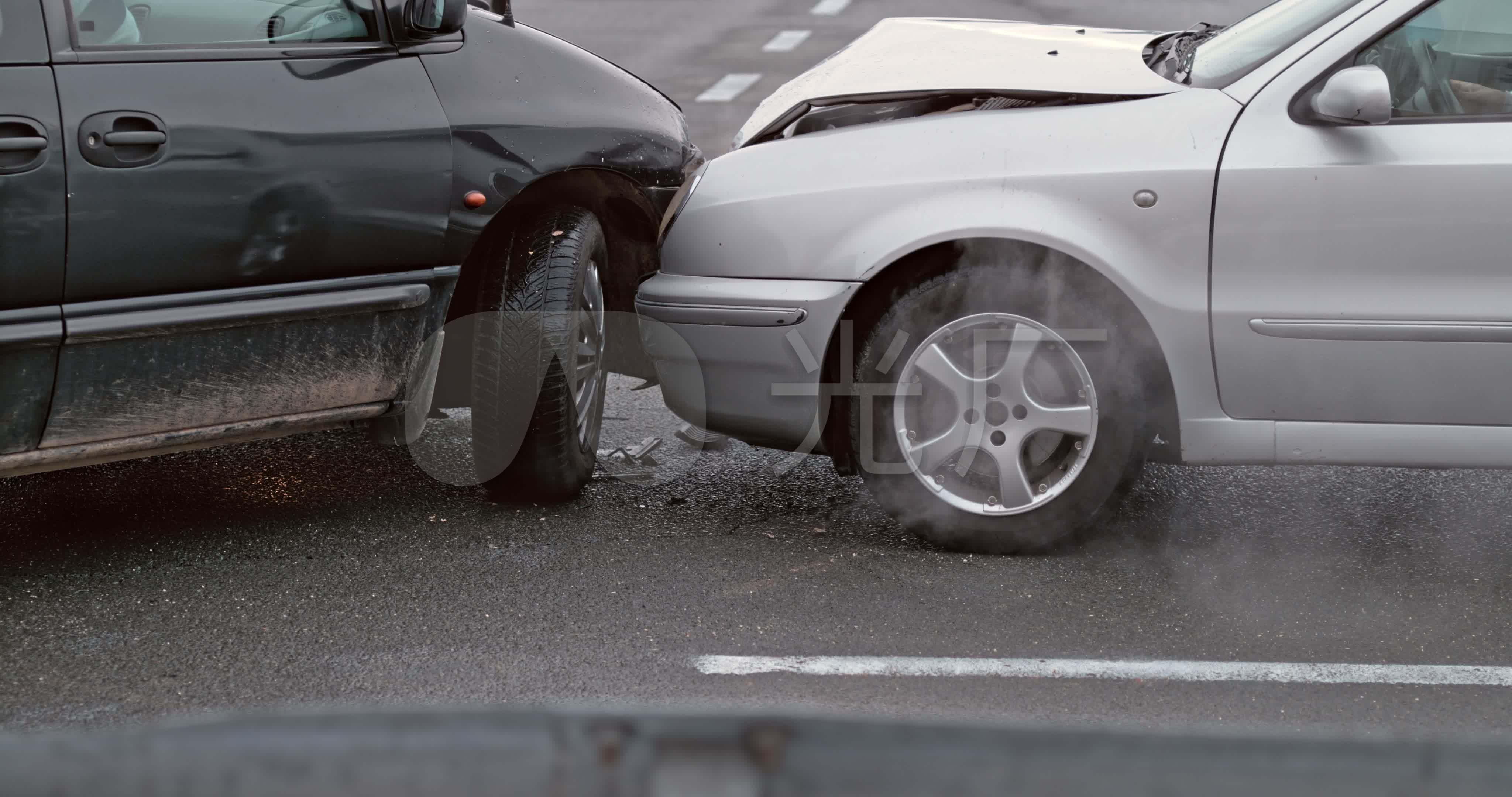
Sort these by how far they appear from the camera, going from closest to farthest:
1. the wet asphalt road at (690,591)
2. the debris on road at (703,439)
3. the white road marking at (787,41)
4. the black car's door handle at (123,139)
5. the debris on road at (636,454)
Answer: the wet asphalt road at (690,591), the black car's door handle at (123,139), the debris on road at (636,454), the debris on road at (703,439), the white road marking at (787,41)

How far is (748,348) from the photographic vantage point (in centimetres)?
362

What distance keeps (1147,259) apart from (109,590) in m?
2.62

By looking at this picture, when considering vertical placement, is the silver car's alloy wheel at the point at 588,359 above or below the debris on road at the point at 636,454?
above

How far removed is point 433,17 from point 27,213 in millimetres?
1089

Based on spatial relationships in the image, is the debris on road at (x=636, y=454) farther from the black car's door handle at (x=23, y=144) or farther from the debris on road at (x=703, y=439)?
the black car's door handle at (x=23, y=144)

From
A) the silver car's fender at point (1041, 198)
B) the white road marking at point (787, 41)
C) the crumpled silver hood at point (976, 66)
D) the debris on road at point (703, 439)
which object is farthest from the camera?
the white road marking at point (787, 41)

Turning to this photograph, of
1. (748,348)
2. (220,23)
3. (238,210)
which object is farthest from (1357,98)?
(220,23)

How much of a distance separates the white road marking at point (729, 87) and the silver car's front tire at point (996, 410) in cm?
718

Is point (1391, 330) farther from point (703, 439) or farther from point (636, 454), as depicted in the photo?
point (636, 454)

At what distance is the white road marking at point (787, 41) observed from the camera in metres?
12.8

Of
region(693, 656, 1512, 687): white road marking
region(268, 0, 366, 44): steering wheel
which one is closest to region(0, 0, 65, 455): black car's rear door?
region(268, 0, 366, 44): steering wheel

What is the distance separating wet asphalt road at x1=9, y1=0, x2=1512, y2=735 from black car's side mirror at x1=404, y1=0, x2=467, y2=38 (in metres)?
1.30

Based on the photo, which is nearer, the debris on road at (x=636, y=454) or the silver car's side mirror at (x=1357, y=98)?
the silver car's side mirror at (x=1357, y=98)

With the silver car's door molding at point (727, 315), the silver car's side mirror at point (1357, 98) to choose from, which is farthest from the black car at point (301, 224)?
the silver car's side mirror at point (1357, 98)
